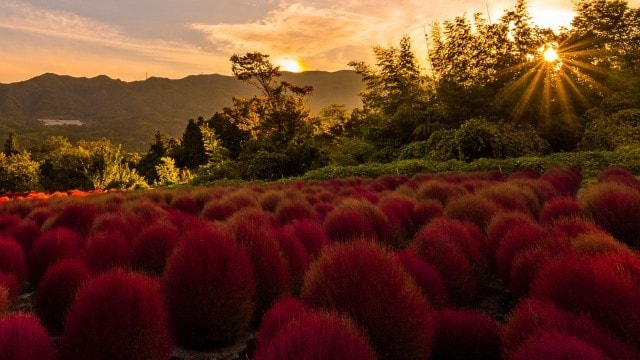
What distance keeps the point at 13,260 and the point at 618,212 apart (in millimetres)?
3484

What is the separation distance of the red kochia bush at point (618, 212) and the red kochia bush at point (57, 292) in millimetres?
2906

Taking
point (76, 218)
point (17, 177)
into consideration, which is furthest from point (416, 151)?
point (17, 177)

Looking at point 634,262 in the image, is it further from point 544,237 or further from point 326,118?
point 326,118

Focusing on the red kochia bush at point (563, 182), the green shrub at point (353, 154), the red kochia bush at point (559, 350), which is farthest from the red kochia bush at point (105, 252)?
the green shrub at point (353, 154)

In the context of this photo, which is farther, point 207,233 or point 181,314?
point 207,233

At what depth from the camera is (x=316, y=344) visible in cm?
71

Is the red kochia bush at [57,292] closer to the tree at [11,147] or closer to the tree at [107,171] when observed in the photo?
the tree at [107,171]

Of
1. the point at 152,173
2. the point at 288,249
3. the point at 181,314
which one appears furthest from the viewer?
the point at 152,173

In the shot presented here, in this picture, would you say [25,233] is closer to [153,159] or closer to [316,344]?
[316,344]

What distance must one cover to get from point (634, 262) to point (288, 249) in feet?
4.46

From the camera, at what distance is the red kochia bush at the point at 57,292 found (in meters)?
1.55

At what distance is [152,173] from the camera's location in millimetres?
54062

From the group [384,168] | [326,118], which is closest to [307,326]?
[384,168]

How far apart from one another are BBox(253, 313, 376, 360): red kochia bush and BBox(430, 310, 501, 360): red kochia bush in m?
0.57
